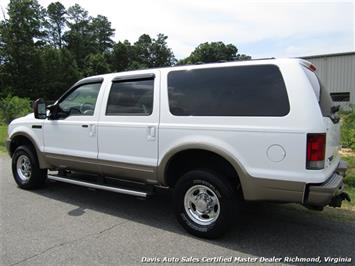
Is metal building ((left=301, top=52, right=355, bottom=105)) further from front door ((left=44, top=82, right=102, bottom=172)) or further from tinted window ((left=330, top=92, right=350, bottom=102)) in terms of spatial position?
front door ((left=44, top=82, right=102, bottom=172))

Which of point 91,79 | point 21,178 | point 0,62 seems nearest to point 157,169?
point 91,79

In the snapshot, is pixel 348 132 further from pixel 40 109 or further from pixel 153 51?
pixel 153 51

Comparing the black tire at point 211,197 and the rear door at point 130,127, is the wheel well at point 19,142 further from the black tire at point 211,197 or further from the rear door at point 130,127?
the black tire at point 211,197

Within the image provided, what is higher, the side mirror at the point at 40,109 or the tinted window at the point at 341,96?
the tinted window at the point at 341,96

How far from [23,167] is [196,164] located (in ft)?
12.3

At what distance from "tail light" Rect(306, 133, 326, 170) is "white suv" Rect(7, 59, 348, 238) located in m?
0.01

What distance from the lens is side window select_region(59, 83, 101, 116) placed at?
5670 millimetres

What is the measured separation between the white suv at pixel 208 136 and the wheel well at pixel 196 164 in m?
0.01

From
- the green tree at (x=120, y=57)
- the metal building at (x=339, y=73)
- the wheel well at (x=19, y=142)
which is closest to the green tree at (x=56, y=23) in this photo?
the green tree at (x=120, y=57)

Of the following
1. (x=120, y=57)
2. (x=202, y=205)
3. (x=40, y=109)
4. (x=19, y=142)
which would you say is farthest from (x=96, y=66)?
(x=202, y=205)

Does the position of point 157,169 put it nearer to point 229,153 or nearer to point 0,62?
point 229,153

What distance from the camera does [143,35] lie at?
107 meters

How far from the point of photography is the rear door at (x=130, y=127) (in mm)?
4840

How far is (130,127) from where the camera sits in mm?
4992
